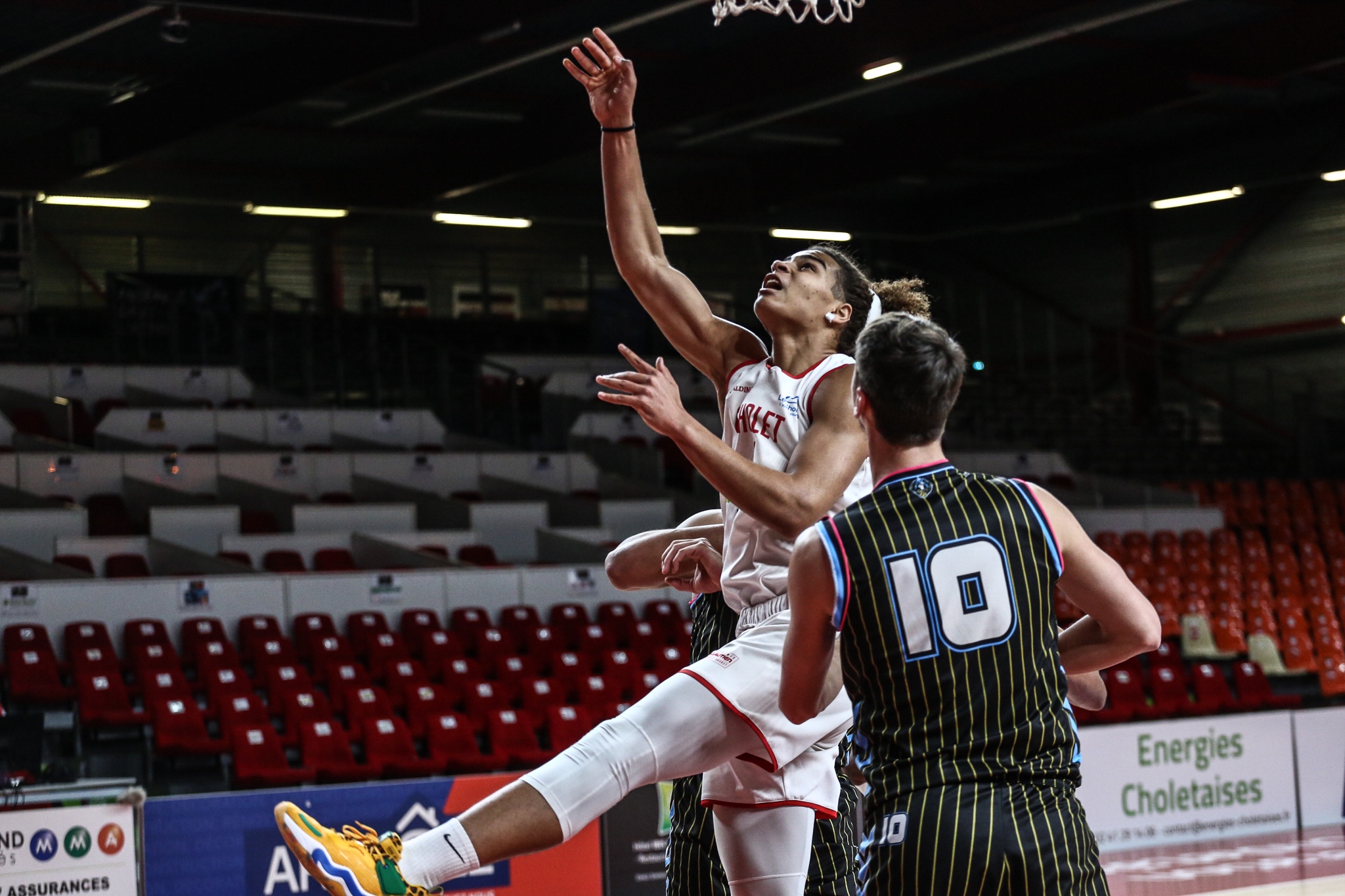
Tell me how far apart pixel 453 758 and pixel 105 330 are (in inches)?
477

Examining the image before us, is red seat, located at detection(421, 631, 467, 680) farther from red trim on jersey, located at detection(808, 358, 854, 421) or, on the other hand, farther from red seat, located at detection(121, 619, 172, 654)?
red trim on jersey, located at detection(808, 358, 854, 421)

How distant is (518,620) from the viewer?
12234 millimetres

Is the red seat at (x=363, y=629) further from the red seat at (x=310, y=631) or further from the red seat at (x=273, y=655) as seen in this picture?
the red seat at (x=273, y=655)

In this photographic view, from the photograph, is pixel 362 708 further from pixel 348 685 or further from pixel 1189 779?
pixel 1189 779

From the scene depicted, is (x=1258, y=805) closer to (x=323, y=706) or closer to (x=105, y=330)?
(x=323, y=706)

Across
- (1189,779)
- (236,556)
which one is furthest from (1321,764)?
(236,556)

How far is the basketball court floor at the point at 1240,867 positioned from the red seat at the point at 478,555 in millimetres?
6123

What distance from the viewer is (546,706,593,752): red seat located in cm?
995

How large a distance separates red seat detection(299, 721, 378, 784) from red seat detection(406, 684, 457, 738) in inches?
27.1

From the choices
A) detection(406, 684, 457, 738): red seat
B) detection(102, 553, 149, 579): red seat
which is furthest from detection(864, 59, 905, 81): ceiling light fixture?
detection(102, 553, 149, 579): red seat

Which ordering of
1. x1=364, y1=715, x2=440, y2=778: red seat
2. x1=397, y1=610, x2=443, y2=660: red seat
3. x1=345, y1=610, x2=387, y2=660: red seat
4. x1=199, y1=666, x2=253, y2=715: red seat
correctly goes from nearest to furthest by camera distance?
x1=364, y1=715, x2=440, y2=778: red seat < x1=199, y1=666, x2=253, y2=715: red seat < x1=345, y1=610, x2=387, y2=660: red seat < x1=397, y1=610, x2=443, y2=660: red seat

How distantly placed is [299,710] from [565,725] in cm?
172

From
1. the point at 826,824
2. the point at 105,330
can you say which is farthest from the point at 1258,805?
the point at 105,330

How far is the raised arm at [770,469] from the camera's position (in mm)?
3107
